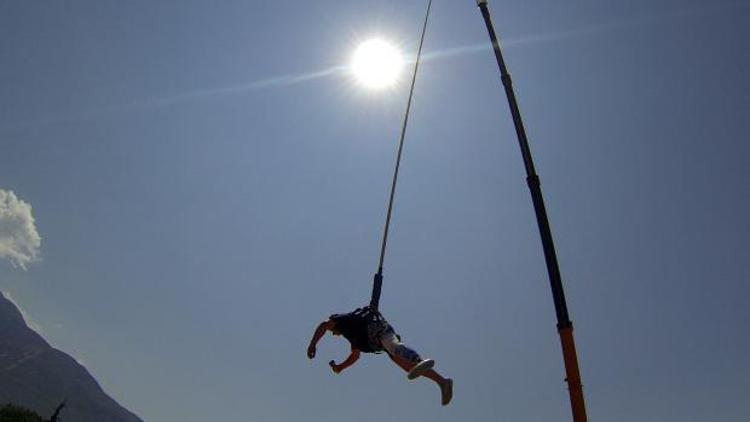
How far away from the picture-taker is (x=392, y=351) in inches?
260

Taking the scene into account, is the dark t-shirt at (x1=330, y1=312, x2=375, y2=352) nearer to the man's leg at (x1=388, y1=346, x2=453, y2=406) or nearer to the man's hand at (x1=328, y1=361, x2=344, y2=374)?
the man's hand at (x1=328, y1=361, x2=344, y2=374)

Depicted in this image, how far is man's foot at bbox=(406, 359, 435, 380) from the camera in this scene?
575 cm

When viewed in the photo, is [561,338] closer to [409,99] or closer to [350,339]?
[350,339]

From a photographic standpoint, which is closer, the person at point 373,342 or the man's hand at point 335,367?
the person at point 373,342

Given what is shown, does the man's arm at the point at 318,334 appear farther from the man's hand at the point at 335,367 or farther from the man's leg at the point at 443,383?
Result: the man's leg at the point at 443,383

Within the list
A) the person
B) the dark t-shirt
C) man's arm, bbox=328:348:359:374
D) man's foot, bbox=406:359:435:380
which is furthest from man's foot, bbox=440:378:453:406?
man's arm, bbox=328:348:359:374

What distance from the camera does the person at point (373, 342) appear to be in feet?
19.9

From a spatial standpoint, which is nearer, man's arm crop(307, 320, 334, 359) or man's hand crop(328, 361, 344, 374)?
man's arm crop(307, 320, 334, 359)

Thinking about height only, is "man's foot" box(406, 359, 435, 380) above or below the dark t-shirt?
below

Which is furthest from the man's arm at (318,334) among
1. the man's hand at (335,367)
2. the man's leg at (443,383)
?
the man's leg at (443,383)

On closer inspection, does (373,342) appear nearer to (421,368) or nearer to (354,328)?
(354,328)

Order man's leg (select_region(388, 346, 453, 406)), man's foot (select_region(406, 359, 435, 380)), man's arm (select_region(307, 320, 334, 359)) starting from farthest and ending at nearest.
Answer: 1. man's arm (select_region(307, 320, 334, 359))
2. man's leg (select_region(388, 346, 453, 406))
3. man's foot (select_region(406, 359, 435, 380))

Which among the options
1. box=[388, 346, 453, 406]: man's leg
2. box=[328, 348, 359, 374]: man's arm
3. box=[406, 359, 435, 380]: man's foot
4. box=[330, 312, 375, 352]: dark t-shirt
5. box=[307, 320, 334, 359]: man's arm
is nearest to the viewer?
box=[406, 359, 435, 380]: man's foot

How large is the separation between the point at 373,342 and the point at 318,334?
3.95ft
